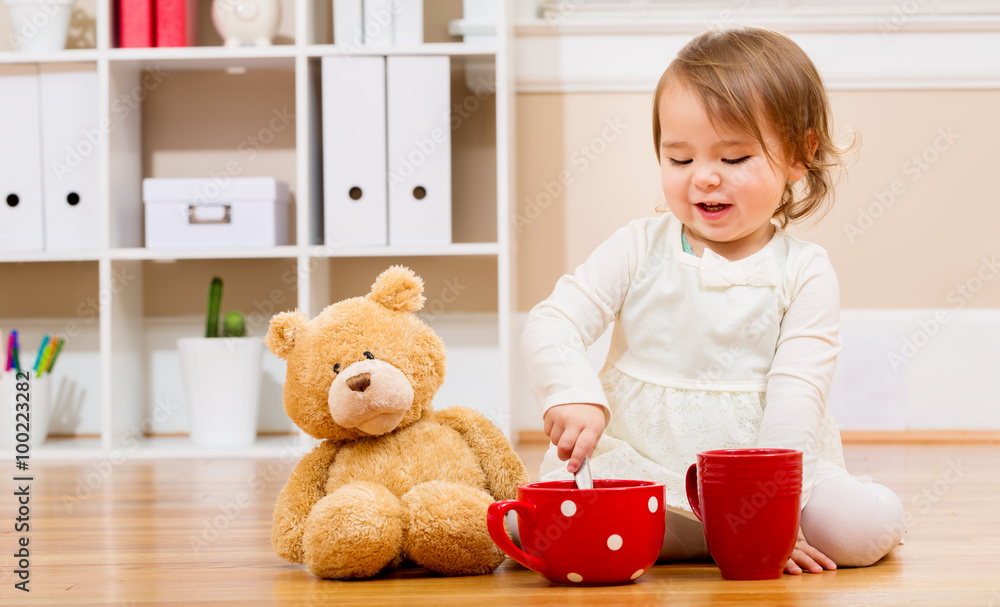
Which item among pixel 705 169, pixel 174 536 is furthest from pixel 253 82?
pixel 705 169

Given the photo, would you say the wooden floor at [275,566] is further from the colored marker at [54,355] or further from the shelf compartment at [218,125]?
the shelf compartment at [218,125]

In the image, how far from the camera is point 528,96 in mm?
1955

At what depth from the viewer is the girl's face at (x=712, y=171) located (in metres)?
0.88

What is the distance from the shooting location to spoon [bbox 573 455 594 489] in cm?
74

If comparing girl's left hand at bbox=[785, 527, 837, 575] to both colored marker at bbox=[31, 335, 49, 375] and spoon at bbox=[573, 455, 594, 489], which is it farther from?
colored marker at bbox=[31, 335, 49, 375]

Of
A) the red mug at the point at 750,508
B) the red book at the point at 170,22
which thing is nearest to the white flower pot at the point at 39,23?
the red book at the point at 170,22

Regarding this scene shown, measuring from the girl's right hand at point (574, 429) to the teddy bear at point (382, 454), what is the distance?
8cm

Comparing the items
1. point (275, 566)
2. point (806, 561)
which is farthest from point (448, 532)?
point (806, 561)

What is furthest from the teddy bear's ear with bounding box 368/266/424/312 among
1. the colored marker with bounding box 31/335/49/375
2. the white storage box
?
the colored marker with bounding box 31/335/49/375

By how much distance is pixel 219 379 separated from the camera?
1.76 m

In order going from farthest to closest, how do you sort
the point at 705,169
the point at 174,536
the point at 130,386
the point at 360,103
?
1. the point at 130,386
2. the point at 360,103
3. the point at 174,536
4. the point at 705,169

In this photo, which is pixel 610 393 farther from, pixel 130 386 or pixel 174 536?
pixel 130 386

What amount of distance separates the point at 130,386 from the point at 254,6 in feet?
2.54

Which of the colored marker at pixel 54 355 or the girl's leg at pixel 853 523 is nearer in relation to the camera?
the girl's leg at pixel 853 523
